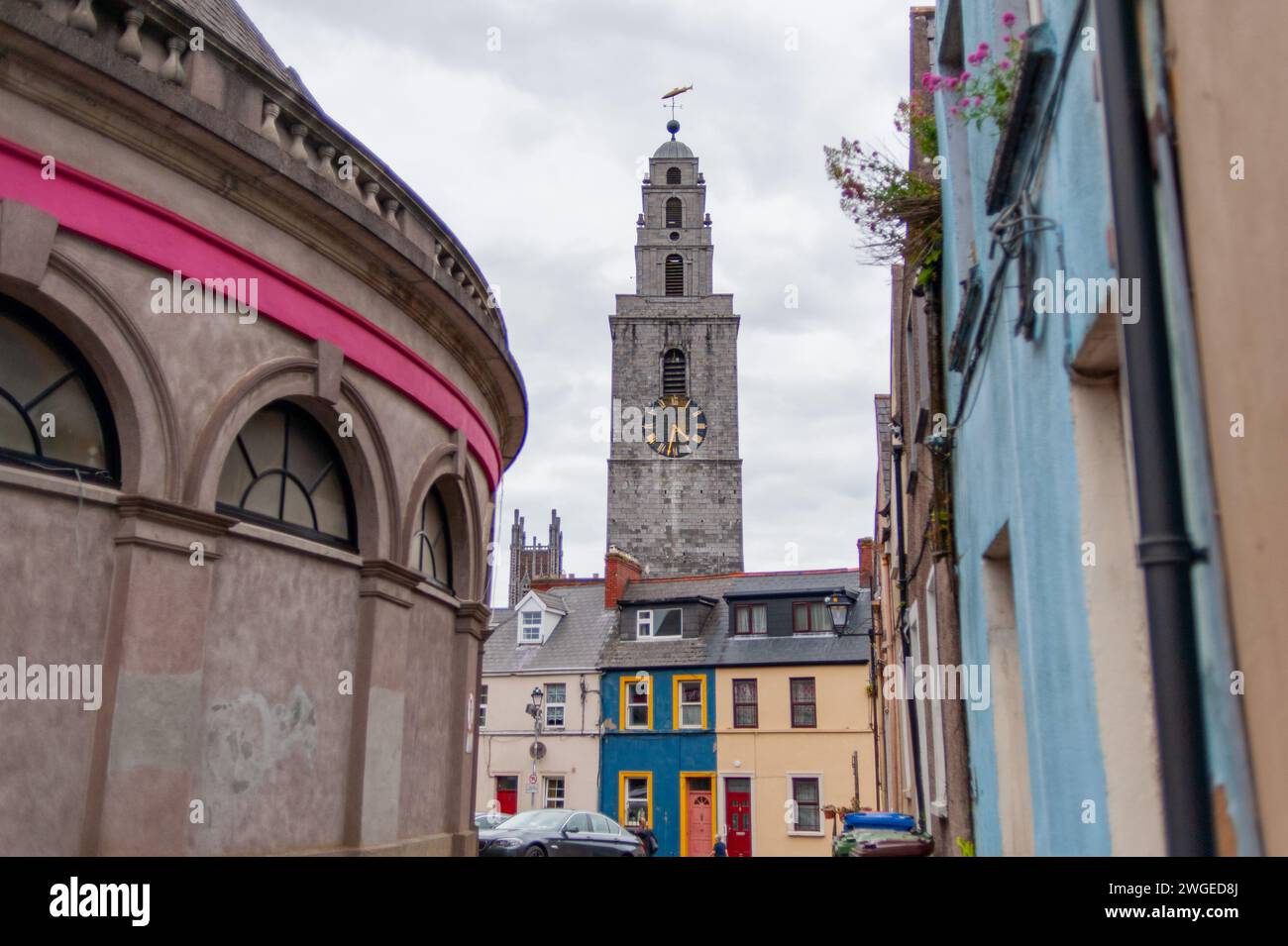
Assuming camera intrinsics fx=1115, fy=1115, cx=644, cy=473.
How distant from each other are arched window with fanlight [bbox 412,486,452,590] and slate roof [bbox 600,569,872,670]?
2379cm

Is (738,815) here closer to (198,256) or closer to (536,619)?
(536,619)

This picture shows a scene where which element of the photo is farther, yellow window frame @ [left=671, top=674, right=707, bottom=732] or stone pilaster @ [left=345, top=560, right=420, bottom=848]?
yellow window frame @ [left=671, top=674, right=707, bottom=732]

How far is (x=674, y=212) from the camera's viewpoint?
227ft

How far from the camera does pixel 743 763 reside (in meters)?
35.0

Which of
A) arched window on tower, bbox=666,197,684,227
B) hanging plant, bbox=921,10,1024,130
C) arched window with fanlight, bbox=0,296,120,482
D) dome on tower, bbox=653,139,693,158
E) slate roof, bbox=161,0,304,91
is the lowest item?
arched window with fanlight, bbox=0,296,120,482

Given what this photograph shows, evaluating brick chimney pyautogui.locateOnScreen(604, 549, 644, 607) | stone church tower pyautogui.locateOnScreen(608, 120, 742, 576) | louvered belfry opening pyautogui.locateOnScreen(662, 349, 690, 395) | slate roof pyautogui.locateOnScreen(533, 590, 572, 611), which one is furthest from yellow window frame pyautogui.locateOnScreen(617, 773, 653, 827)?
louvered belfry opening pyautogui.locateOnScreen(662, 349, 690, 395)

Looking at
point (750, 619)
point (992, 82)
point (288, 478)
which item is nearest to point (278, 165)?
point (288, 478)

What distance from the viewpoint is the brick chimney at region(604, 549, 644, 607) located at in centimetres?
4062

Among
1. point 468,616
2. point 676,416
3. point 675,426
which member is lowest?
point 468,616

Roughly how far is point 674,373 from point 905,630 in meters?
48.5

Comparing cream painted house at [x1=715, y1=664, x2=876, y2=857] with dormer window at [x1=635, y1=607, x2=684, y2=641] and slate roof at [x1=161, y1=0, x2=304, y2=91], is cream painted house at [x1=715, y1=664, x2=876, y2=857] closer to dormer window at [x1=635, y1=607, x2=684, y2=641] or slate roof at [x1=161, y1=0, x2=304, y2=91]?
dormer window at [x1=635, y1=607, x2=684, y2=641]

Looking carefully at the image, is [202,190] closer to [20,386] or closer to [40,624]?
[20,386]
